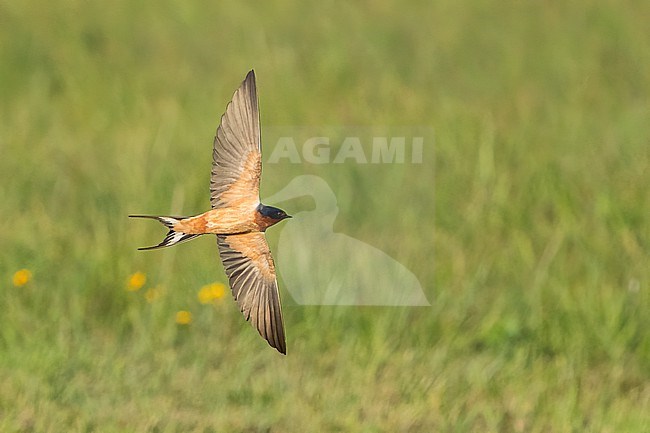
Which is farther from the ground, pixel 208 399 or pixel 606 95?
pixel 606 95

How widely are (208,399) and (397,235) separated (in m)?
1.33

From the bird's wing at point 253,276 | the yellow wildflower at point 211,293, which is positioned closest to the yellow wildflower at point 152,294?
the yellow wildflower at point 211,293

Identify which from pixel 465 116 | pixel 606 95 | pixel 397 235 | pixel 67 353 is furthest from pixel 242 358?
pixel 606 95

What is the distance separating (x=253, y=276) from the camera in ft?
8.43

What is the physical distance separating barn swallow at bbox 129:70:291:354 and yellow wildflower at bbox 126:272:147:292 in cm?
210

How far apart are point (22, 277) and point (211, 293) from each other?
74 centimetres

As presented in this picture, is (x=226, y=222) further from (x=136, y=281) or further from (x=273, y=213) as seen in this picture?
(x=136, y=281)

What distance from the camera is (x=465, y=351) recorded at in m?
4.84

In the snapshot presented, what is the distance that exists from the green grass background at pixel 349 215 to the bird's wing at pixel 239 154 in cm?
175

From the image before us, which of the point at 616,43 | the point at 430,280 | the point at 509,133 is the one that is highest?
the point at 616,43

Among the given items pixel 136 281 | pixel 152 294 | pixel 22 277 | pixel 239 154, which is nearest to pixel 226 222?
pixel 239 154

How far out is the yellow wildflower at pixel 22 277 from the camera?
15.8 ft

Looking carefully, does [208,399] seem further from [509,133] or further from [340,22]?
[340,22]

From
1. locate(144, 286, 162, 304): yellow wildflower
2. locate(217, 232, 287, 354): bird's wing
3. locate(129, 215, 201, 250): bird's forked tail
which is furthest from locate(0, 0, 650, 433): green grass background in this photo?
locate(129, 215, 201, 250): bird's forked tail
